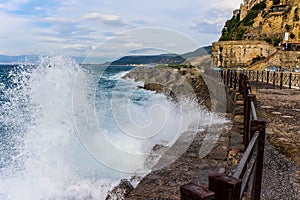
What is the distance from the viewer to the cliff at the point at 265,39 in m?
44.4

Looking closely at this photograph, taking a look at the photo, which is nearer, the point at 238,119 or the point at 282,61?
the point at 238,119

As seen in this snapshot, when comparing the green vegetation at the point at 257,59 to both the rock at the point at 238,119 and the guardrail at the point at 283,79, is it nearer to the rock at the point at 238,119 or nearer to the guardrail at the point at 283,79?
the guardrail at the point at 283,79

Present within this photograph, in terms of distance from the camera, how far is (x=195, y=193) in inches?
45.0

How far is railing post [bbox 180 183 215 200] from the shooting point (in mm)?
1129

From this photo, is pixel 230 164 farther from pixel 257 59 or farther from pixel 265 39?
pixel 265 39

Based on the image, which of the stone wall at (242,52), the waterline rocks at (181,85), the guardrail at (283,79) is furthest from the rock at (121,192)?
the stone wall at (242,52)

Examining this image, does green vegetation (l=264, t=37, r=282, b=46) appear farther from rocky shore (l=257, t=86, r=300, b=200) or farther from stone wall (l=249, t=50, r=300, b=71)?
rocky shore (l=257, t=86, r=300, b=200)

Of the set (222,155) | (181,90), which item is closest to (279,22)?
(181,90)

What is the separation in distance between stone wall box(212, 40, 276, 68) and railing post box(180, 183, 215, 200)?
45.8 meters

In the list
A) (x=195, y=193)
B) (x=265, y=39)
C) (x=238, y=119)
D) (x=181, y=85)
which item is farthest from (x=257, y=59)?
(x=195, y=193)

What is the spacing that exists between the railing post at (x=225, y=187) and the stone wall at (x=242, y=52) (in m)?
45.7

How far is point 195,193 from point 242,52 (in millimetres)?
46454

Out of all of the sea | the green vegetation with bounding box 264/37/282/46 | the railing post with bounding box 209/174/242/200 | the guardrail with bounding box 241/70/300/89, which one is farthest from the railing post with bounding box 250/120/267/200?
the green vegetation with bounding box 264/37/282/46

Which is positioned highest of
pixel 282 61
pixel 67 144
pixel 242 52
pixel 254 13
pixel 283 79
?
pixel 254 13
